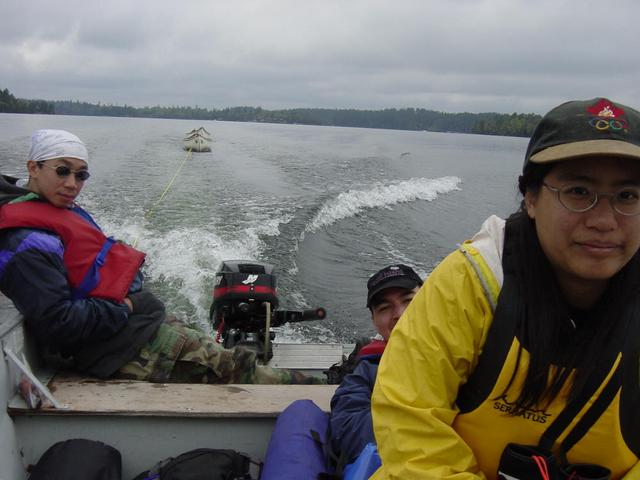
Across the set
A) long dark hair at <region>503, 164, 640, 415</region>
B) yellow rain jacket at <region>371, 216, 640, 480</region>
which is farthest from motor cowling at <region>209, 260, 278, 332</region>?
long dark hair at <region>503, 164, 640, 415</region>

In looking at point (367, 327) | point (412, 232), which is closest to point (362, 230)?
point (412, 232)

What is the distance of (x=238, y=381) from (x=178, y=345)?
1.28ft

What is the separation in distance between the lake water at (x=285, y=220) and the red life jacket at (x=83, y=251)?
8.70 feet

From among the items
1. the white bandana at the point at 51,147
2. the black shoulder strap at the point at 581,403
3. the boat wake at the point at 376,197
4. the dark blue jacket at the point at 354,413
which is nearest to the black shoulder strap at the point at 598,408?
the black shoulder strap at the point at 581,403

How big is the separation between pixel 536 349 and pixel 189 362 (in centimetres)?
212

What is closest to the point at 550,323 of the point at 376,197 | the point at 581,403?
the point at 581,403

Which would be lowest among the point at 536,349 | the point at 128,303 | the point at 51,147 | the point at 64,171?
the point at 128,303

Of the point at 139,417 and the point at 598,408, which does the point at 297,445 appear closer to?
the point at 139,417

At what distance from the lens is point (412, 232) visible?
10.8 metres

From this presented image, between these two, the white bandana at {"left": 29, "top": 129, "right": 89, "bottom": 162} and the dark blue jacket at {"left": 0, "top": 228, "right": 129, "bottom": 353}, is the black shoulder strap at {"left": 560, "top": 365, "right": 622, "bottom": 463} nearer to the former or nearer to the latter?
the dark blue jacket at {"left": 0, "top": 228, "right": 129, "bottom": 353}

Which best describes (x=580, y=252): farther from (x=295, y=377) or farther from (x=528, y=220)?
(x=295, y=377)

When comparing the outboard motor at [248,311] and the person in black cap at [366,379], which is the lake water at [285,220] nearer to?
the outboard motor at [248,311]

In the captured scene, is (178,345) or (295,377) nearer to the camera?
(178,345)

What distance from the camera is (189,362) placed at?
303 centimetres
